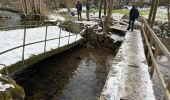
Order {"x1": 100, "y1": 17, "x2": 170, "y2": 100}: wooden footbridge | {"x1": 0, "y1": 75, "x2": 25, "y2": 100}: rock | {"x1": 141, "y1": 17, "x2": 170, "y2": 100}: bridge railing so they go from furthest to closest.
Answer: {"x1": 100, "y1": 17, "x2": 170, "y2": 100}: wooden footbridge → {"x1": 0, "y1": 75, "x2": 25, "y2": 100}: rock → {"x1": 141, "y1": 17, "x2": 170, "y2": 100}: bridge railing

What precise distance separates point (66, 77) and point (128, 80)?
5.56 m

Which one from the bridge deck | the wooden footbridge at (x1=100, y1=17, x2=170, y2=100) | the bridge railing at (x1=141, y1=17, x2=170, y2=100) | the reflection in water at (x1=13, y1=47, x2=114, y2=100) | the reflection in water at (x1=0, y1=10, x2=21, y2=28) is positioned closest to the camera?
the bridge railing at (x1=141, y1=17, x2=170, y2=100)

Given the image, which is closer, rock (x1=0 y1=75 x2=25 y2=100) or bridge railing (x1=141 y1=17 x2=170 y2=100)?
bridge railing (x1=141 y1=17 x2=170 y2=100)

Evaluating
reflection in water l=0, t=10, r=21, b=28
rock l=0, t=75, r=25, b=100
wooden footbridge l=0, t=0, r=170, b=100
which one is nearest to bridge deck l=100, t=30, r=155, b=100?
wooden footbridge l=0, t=0, r=170, b=100

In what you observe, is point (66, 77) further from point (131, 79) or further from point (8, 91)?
point (8, 91)

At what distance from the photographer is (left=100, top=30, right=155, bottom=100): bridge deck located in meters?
6.84

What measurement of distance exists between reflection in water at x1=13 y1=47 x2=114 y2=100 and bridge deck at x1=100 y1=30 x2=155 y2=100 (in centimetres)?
189

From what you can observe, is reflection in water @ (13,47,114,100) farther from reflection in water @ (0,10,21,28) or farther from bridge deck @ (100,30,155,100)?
reflection in water @ (0,10,21,28)

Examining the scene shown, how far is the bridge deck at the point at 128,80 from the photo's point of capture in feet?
22.5

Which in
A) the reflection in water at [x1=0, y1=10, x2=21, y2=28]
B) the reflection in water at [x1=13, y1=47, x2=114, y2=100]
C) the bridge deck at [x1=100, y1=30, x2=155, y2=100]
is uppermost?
the reflection in water at [x1=0, y1=10, x2=21, y2=28]

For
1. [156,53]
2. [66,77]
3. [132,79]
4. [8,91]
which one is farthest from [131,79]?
[66,77]

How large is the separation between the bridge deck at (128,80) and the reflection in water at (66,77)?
6.19 ft

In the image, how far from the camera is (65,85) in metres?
12.3

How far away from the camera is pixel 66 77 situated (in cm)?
1334
